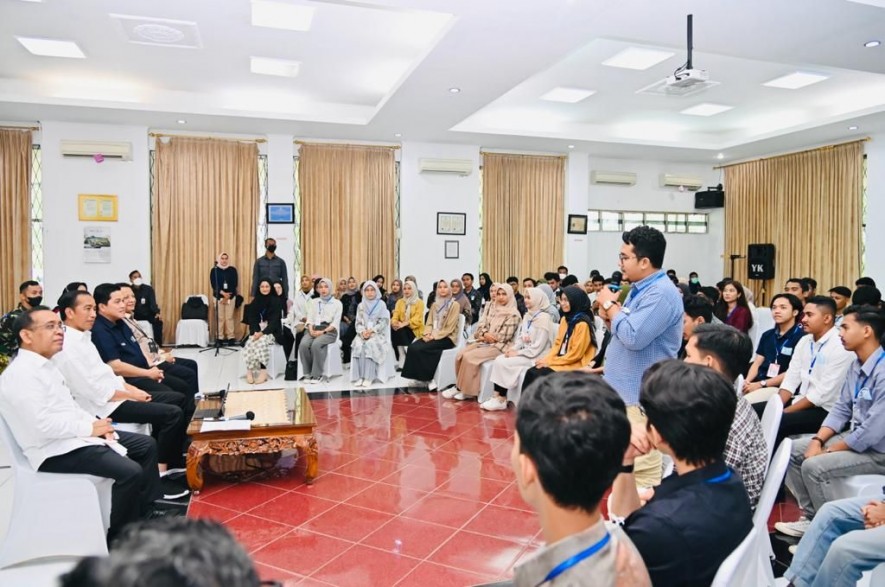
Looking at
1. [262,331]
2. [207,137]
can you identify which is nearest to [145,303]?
[262,331]

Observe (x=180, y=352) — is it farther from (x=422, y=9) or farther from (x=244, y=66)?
(x=422, y=9)

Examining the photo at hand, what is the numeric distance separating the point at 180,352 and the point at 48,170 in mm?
3307

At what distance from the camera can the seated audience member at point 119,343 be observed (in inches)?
167

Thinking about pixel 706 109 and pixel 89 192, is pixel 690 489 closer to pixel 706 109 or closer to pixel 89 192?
pixel 706 109

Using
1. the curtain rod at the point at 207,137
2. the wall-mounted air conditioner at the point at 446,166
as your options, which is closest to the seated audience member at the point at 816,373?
the wall-mounted air conditioner at the point at 446,166

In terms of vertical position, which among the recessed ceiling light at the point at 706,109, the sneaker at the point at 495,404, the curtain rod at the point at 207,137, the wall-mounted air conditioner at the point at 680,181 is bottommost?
the sneaker at the point at 495,404

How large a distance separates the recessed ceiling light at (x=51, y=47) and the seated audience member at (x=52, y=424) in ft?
18.0

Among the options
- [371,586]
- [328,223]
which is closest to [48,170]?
[328,223]

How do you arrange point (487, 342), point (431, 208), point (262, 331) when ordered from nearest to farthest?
point (487, 342) → point (262, 331) → point (431, 208)

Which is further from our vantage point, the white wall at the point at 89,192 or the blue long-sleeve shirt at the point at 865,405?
the white wall at the point at 89,192

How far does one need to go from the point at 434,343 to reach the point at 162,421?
11.5ft

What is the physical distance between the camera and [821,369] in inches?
146

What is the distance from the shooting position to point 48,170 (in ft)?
30.3

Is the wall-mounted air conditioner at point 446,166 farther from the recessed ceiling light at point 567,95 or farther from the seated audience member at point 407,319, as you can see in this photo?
the seated audience member at point 407,319
